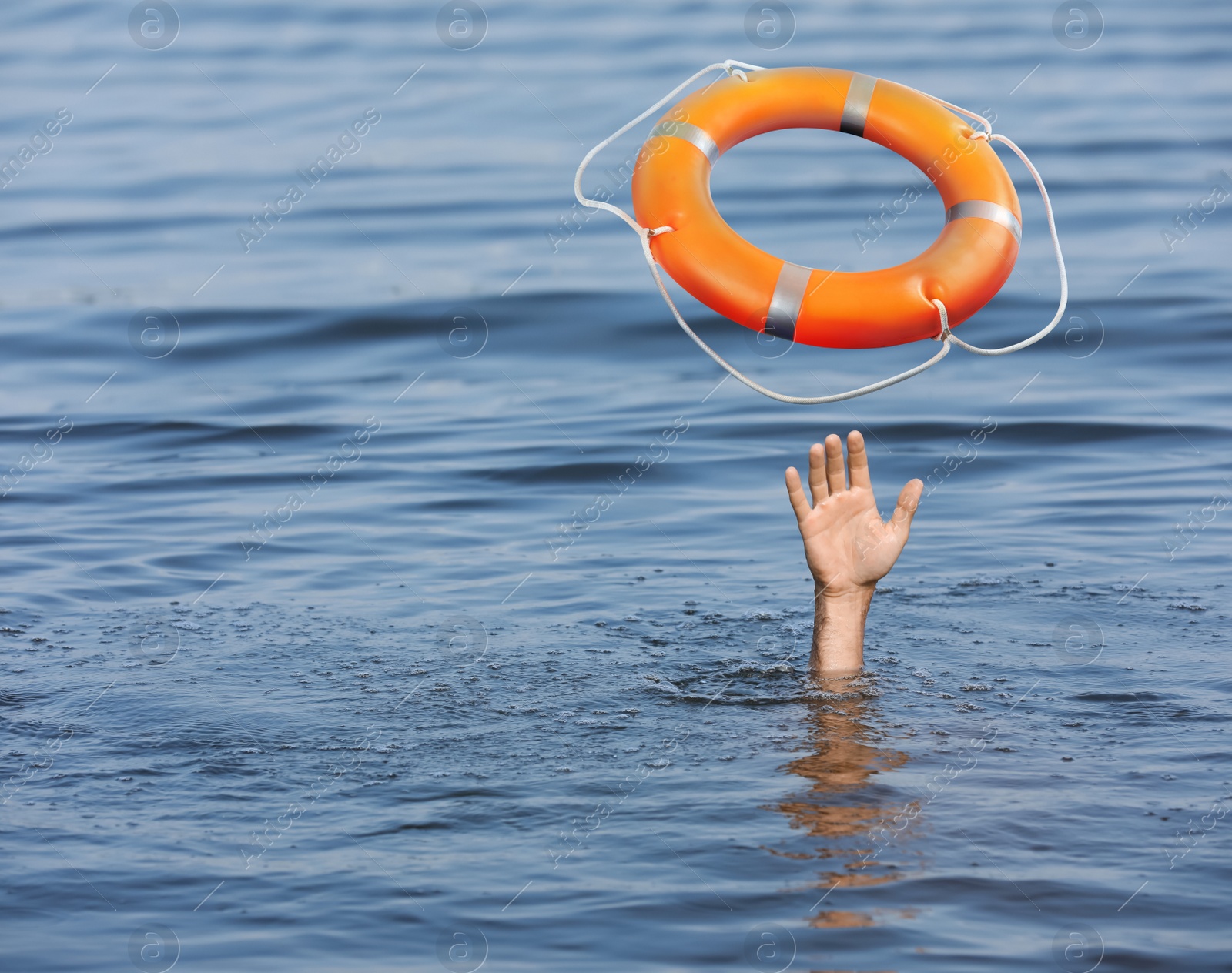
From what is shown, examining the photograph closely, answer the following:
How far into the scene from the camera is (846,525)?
12.1 ft

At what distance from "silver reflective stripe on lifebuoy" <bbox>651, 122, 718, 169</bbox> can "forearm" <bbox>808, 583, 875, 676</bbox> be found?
126cm

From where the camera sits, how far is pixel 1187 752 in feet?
11.0

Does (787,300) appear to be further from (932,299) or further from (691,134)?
(691,134)

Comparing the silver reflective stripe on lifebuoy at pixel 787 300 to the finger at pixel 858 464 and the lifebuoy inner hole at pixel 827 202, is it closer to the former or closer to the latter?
the finger at pixel 858 464

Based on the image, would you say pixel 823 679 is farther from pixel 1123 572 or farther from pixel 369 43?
pixel 369 43

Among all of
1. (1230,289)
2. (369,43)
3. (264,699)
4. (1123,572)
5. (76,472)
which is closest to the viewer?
(264,699)

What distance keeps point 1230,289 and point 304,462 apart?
5.45 m

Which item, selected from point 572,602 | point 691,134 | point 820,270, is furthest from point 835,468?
point 572,602

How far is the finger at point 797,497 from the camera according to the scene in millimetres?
3584

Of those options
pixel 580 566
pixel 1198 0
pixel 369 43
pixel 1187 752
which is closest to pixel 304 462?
pixel 580 566

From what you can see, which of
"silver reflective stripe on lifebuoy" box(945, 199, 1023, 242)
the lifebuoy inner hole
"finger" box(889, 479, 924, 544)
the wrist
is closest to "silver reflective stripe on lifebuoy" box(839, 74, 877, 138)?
"silver reflective stripe on lifebuoy" box(945, 199, 1023, 242)

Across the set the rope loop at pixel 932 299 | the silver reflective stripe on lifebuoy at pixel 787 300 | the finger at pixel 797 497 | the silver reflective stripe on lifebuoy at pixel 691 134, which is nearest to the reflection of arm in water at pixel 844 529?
the finger at pixel 797 497

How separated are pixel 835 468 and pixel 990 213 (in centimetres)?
84

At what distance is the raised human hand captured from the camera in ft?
12.0
